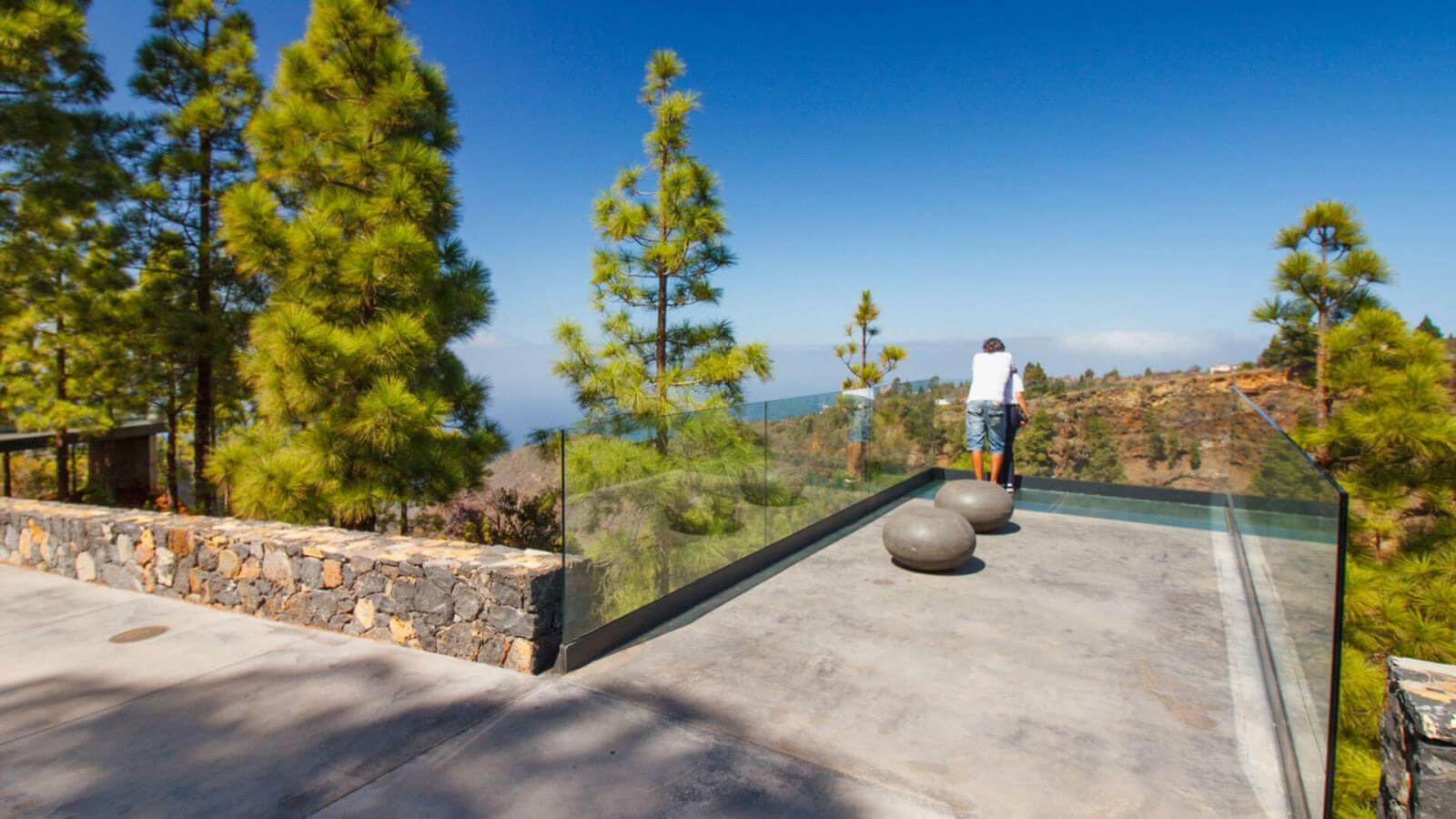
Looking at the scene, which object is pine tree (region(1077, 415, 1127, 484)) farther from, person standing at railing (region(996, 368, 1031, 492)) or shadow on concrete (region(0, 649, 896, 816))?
shadow on concrete (region(0, 649, 896, 816))

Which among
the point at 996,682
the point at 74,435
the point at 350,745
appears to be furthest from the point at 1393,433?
the point at 74,435

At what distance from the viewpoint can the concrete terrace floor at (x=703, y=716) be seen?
251 cm

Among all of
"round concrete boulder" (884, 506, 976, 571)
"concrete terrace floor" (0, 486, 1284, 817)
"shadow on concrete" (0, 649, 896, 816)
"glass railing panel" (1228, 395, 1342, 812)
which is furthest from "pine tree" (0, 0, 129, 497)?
"glass railing panel" (1228, 395, 1342, 812)

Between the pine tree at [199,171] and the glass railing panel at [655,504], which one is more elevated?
the pine tree at [199,171]

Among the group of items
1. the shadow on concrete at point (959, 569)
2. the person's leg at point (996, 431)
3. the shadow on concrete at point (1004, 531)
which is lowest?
the shadow on concrete at point (959, 569)

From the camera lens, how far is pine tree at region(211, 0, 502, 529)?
7.38 metres

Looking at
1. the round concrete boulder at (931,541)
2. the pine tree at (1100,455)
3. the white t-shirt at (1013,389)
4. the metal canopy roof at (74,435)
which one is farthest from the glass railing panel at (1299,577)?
the metal canopy roof at (74,435)

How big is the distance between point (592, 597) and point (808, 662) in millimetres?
1251

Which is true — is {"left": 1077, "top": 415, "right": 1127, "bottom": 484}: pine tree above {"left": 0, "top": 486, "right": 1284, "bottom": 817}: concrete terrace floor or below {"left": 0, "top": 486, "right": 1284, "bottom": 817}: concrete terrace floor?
above

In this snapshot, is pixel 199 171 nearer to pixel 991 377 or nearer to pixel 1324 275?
pixel 991 377

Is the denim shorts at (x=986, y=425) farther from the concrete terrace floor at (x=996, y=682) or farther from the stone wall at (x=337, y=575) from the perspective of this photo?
the stone wall at (x=337, y=575)

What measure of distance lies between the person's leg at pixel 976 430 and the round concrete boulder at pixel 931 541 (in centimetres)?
265

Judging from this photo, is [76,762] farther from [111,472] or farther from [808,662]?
[111,472]

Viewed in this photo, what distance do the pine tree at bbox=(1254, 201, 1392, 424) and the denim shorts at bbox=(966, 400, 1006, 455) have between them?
6037 mm
